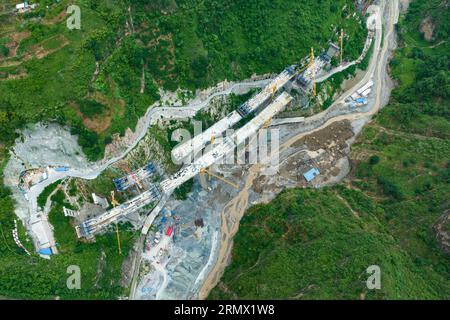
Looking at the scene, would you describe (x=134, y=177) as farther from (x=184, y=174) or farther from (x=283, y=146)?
(x=283, y=146)

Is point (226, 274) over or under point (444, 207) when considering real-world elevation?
under

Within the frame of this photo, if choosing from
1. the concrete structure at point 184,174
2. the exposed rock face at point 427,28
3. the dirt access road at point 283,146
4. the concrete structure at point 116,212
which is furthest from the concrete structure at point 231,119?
the exposed rock face at point 427,28

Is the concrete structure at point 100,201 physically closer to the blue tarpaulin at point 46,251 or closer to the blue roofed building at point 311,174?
the blue tarpaulin at point 46,251

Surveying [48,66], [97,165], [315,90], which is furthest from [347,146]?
[48,66]

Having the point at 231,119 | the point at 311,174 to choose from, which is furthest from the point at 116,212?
the point at 311,174

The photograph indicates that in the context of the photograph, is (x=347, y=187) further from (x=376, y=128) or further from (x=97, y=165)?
(x=97, y=165)

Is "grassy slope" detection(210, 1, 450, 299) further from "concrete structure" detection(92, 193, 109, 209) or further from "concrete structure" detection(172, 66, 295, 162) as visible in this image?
Answer: "concrete structure" detection(92, 193, 109, 209)

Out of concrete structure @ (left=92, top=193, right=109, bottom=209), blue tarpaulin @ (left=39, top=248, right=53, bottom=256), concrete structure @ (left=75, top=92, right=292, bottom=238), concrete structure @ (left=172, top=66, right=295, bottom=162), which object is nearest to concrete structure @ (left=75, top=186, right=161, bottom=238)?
concrete structure @ (left=75, top=92, right=292, bottom=238)
